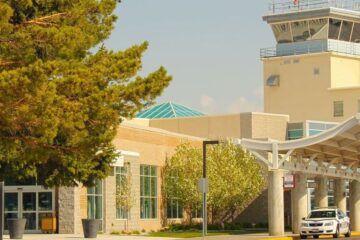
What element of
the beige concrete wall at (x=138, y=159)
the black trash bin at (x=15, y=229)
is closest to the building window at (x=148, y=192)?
the beige concrete wall at (x=138, y=159)

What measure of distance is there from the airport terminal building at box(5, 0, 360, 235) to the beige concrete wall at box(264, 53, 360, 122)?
97 mm

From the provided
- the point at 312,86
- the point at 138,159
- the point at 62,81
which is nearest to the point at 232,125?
the point at 138,159

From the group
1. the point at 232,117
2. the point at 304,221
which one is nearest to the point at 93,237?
the point at 304,221

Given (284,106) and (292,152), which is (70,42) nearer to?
(292,152)

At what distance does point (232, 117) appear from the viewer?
8231 centimetres

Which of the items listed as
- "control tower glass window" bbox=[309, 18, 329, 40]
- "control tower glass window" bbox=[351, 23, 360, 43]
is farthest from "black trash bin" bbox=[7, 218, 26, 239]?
"control tower glass window" bbox=[351, 23, 360, 43]

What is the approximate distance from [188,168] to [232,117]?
14.7 meters

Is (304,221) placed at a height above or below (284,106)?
below

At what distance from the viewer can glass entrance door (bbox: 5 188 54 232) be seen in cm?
5703

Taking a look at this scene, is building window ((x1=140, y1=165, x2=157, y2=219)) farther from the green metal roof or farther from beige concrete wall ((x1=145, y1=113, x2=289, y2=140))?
the green metal roof

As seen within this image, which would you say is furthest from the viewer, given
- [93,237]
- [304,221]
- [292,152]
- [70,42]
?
[292,152]

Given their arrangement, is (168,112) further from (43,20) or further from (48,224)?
(43,20)

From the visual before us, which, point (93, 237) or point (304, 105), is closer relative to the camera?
point (93, 237)

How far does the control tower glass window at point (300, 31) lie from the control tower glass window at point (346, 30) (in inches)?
130
